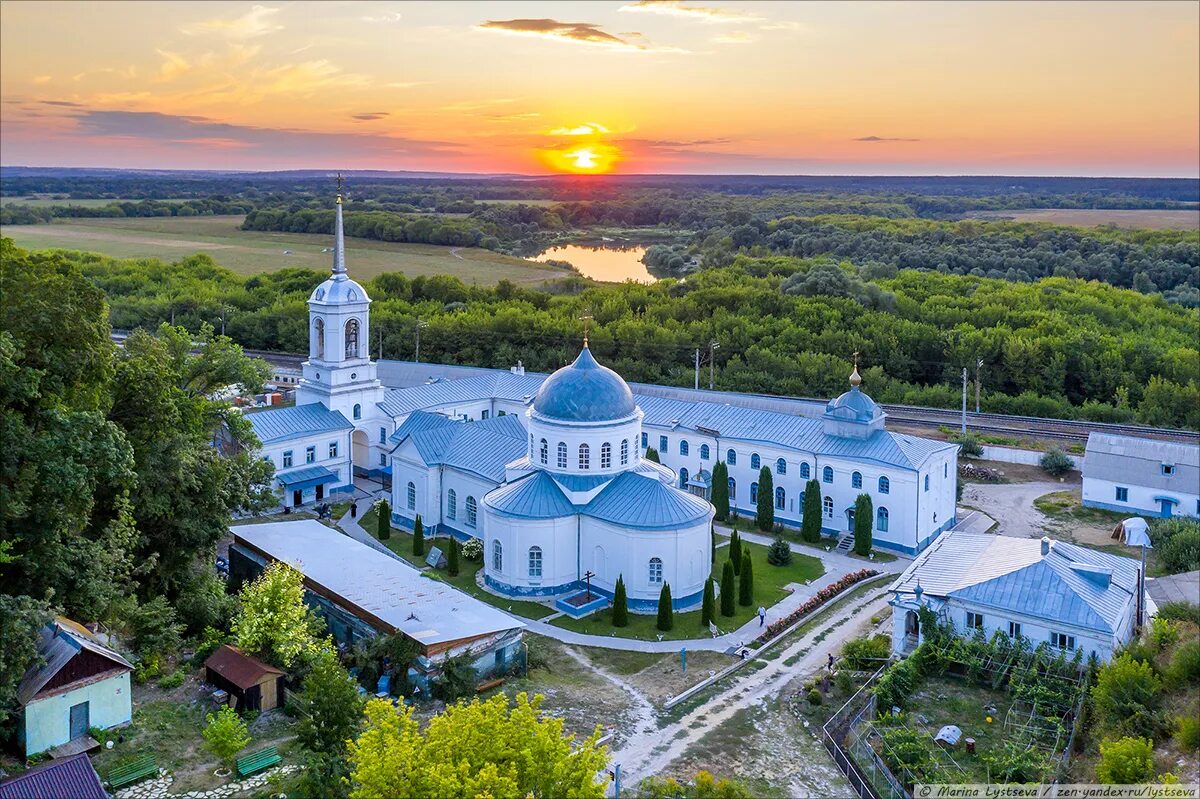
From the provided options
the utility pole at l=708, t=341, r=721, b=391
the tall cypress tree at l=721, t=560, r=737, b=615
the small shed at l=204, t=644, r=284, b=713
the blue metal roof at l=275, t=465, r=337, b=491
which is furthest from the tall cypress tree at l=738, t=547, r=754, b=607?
the utility pole at l=708, t=341, r=721, b=391

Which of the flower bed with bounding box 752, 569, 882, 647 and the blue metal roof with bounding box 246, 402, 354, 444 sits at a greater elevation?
the blue metal roof with bounding box 246, 402, 354, 444

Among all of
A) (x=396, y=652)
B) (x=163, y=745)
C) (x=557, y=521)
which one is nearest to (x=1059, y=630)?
(x=557, y=521)

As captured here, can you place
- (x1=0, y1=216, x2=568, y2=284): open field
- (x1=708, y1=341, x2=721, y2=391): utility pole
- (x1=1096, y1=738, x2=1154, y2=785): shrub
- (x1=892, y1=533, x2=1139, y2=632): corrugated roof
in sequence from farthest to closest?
(x1=0, y1=216, x2=568, y2=284): open field < (x1=708, y1=341, x2=721, y2=391): utility pole < (x1=892, y1=533, x2=1139, y2=632): corrugated roof < (x1=1096, y1=738, x2=1154, y2=785): shrub

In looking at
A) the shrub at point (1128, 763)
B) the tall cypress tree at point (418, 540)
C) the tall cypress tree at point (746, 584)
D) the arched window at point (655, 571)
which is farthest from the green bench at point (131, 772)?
the shrub at point (1128, 763)

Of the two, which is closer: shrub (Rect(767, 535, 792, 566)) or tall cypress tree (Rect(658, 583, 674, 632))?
tall cypress tree (Rect(658, 583, 674, 632))

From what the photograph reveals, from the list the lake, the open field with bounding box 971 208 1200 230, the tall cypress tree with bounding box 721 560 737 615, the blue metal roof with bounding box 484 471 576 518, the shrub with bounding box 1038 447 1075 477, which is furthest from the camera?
the lake

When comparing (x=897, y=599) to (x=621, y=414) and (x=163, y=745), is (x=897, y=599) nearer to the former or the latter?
(x=621, y=414)

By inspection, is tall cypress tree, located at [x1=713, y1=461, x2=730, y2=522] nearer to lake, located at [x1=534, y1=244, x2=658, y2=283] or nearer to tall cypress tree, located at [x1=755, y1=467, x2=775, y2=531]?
tall cypress tree, located at [x1=755, y1=467, x2=775, y2=531]

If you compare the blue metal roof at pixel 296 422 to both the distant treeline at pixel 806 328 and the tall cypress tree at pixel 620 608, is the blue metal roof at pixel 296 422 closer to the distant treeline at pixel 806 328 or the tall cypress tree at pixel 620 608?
the tall cypress tree at pixel 620 608
